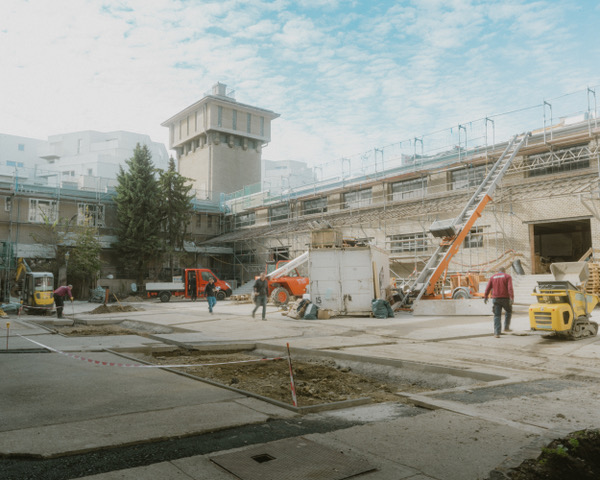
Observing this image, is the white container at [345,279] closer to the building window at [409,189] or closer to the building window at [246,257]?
the building window at [409,189]

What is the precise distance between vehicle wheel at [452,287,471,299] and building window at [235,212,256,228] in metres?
26.3

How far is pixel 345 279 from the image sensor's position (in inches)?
746

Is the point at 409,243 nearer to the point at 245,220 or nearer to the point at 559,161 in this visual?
the point at 559,161

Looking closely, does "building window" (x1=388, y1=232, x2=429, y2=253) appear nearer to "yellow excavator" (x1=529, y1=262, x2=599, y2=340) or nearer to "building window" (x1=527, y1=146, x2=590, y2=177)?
"building window" (x1=527, y1=146, x2=590, y2=177)

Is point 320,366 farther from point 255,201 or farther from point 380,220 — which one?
point 255,201

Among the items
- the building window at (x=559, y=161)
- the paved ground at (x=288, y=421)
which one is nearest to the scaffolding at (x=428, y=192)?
the building window at (x=559, y=161)

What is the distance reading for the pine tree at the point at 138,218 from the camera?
38.2 meters

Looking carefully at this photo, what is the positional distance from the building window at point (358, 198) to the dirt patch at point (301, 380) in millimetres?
25874

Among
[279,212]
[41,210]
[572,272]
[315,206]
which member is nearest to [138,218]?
[41,210]

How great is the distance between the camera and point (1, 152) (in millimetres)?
72250

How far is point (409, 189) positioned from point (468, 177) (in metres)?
4.75

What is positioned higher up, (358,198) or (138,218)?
(358,198)

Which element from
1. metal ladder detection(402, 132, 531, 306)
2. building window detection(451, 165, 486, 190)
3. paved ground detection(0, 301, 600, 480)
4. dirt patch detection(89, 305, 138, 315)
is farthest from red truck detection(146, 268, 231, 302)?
paved ground detection(0, 301, 600, 480)

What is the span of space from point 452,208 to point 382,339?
59.1 feet
